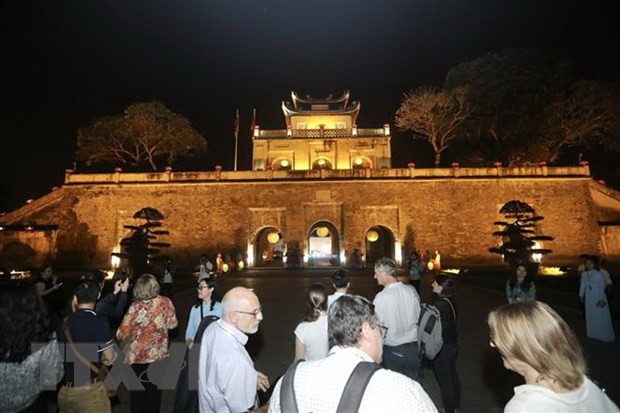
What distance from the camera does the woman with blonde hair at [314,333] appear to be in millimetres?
3410

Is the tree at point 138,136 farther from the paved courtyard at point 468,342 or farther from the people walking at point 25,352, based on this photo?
the people walking at point 25,352

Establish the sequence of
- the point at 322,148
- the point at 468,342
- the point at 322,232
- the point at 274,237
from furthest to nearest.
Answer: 1. the point at 322,148
2. the point at 274,237
3. the point at 322,232
4. the point at 468,342

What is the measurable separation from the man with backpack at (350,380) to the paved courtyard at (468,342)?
3.60 meters

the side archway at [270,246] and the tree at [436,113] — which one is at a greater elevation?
the tree at [436,113]

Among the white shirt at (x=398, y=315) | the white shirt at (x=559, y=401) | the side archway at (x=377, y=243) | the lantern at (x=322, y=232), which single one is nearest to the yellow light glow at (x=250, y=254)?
the lantern at (x=322, y=232)

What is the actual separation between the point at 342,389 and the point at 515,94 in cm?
3132

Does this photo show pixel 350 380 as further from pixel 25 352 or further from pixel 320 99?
pixel 320 99

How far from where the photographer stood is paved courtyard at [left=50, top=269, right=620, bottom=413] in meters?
5.10

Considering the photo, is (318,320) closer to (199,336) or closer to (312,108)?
(199,336)


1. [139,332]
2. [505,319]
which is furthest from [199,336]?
[505,319]

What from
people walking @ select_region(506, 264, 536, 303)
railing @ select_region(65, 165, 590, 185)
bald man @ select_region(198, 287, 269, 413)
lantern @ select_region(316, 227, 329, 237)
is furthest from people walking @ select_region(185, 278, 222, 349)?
lantern @ select_region(316, 227, 329, 237)

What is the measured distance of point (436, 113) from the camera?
98.3 ft

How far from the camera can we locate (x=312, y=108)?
39.5 meters

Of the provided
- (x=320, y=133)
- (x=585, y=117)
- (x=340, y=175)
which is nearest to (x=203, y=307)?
(x=340, y=175)
